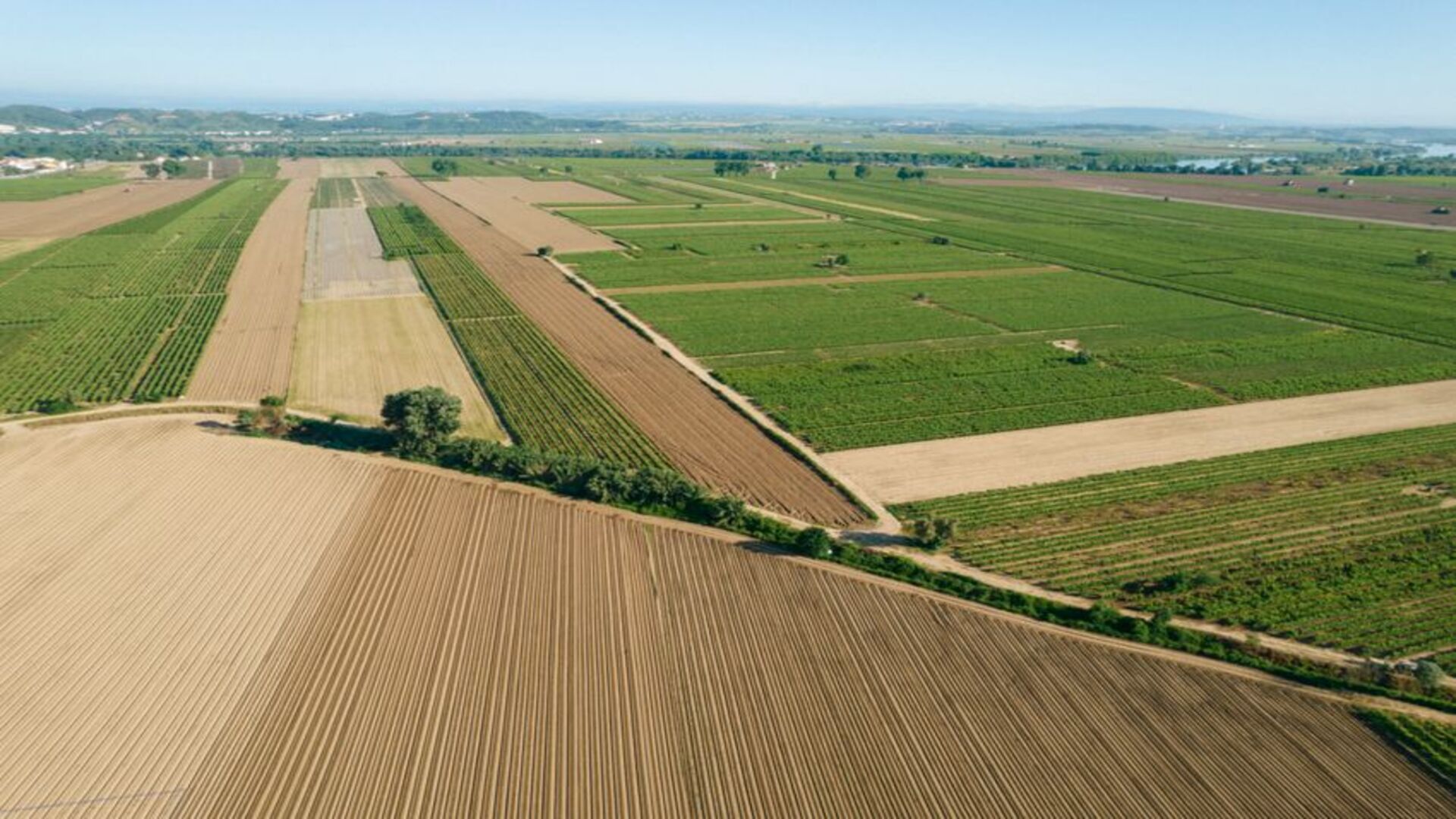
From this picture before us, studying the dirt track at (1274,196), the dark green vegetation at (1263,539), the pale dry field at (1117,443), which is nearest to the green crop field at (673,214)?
the dirt track at (1274,196)

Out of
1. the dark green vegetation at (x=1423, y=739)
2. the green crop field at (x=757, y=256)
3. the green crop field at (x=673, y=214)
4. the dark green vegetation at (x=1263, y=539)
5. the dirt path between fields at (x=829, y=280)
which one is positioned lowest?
the dark green vegetation at (x=1423, y=739)

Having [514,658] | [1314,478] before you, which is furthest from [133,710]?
[1314,478]

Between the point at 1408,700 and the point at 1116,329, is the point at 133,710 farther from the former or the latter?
the point at 1116,329

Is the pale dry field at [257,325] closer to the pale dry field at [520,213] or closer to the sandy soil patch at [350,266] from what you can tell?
the sandy soil patch at [350,266]

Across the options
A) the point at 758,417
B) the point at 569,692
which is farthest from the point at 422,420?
the point at 569,692

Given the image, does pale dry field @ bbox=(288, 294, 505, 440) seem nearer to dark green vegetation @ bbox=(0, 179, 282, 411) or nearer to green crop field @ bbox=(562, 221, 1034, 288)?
dark green vegetation @ bbox=(0, 179, 282, 411)

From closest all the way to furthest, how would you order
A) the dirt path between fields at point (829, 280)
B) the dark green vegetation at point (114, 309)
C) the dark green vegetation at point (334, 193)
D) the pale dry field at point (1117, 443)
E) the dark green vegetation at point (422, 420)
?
the pale dry field at point (1117, 443), the dark green vegetation at point (422, 420), the dark green vegetation at point (114, 309), the dirt path between fields at point (829, 280), the dark green vegetation at point (334, 193)

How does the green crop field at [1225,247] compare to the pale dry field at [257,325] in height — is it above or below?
above

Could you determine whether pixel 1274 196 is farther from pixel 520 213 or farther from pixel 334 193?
pixel 334 193
